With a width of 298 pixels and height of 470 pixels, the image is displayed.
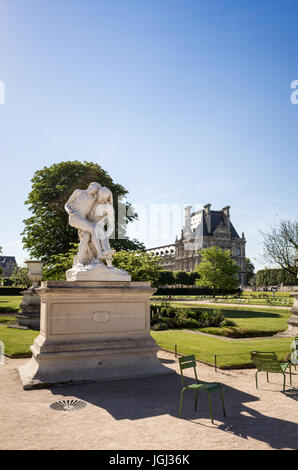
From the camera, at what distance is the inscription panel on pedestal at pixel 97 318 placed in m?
8.36

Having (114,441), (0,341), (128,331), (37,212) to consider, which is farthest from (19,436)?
(37,212)

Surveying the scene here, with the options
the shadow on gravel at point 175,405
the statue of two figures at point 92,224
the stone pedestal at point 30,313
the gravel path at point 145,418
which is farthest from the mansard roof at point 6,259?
the shadow on gravel at point 175,405

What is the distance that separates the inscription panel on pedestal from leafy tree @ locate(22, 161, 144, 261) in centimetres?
1833

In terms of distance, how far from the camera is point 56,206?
27391 mm

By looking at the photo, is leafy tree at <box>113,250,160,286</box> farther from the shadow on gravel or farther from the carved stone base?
the shadow on gravel

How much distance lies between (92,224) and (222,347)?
6401mm

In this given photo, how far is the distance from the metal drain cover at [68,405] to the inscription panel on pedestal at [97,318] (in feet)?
6.27

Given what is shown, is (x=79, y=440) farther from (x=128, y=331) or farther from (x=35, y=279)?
(x=35, y=279)

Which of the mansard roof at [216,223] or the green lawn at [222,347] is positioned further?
the mansard roof at [216,223]

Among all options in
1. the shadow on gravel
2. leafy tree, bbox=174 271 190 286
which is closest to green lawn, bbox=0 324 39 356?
the shadow on gravel

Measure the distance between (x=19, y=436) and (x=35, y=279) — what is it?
47.9 ft

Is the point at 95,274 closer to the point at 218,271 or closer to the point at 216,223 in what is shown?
the point at 218,271

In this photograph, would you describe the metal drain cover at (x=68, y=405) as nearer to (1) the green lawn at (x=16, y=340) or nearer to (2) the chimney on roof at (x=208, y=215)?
(1) the green lawn at (x=16, y=340)

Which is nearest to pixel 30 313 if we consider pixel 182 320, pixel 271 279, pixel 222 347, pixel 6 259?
pixel 182 320
